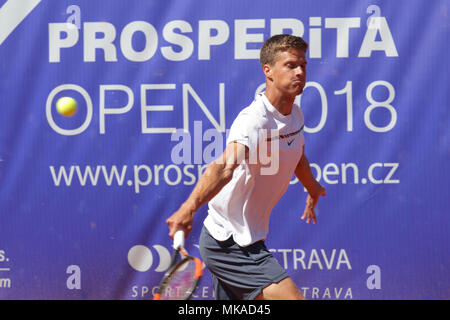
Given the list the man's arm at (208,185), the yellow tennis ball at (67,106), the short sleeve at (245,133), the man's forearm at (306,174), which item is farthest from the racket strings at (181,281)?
the yellow tennis ball at (67,106)

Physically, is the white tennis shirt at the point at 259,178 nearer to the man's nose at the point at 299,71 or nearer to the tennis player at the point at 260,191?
the tennis player at the point at 260,191

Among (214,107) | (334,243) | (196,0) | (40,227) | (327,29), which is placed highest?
(196,0)

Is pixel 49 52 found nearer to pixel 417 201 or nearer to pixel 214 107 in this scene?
pixel 214 107

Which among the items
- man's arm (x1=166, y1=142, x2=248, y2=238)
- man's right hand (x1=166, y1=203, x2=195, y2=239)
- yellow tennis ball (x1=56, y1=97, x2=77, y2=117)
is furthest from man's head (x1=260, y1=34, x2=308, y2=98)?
yellow tennis ball (x1=56, y1=97, x2=77, y2=117)

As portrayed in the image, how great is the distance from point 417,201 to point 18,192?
7.56 ft

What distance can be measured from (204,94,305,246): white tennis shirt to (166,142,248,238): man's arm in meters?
0.15

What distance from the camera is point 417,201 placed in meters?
3.92

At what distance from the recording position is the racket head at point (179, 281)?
2818 mm

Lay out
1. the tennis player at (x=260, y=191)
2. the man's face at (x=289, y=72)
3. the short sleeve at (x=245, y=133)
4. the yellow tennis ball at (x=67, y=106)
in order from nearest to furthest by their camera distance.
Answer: the short sleeve at (x=245, y=133) < the tennis player at (x=260, y=191) < the man's face at (x=289, y=72) < the yellow tennis ball at (x=67, y=106)

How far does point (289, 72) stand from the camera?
9.78ft

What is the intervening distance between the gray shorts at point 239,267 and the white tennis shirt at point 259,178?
0.04 m

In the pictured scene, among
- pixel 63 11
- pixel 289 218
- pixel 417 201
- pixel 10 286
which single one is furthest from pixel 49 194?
pixel 417 201

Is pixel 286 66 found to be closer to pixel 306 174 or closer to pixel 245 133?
pixel 245 133

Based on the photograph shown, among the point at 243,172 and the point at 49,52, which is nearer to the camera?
the point at 243,172
